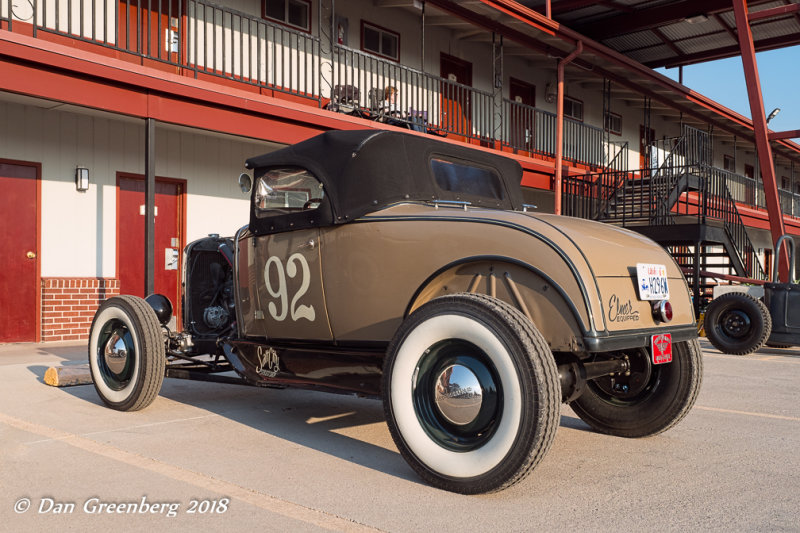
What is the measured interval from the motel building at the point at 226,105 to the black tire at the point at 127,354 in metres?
2.08

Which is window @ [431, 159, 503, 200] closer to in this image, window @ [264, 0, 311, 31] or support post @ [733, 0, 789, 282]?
window @ [264, 0, 311, 31]

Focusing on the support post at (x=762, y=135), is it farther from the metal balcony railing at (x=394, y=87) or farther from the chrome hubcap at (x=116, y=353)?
the chrome hubcap at (x=116, y=353)

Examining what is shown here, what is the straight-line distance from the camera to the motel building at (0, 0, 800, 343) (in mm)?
9320

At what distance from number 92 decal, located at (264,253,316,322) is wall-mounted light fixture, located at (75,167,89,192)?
6755 millimetres

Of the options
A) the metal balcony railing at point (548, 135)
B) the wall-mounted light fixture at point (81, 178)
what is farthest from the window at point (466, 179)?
the metal balcony railing at point (548, 135)

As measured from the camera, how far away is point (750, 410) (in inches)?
212

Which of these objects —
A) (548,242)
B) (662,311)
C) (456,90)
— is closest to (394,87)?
(456,90)

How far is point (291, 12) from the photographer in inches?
513

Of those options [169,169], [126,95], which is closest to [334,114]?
[169,169]

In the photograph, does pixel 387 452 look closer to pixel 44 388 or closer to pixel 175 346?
pixel 175 346

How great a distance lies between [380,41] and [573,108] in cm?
746

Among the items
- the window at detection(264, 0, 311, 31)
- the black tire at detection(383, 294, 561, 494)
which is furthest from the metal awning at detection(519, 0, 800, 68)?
the black tire at detection(383, 294, 561, 494)

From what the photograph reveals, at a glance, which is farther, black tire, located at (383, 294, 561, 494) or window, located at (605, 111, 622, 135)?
window, located at (605, 111, 622, 135)

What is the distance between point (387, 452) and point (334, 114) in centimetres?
826
